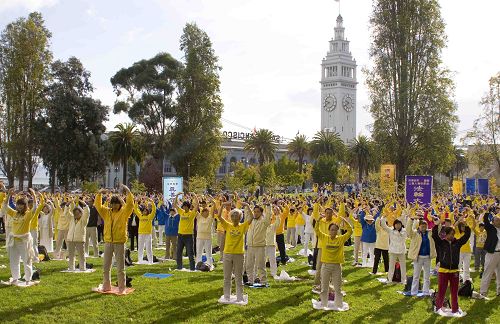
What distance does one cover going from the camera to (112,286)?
42.3 ft

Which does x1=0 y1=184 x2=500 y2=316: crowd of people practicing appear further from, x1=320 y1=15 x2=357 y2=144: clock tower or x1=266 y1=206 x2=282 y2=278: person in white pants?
x1=320 y1=15 x2=357 y2=144: clock tower

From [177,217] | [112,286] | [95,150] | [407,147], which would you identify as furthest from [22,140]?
[112,286]

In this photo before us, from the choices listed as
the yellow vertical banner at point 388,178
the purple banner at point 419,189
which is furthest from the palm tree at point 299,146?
the purple banner at point 419,189

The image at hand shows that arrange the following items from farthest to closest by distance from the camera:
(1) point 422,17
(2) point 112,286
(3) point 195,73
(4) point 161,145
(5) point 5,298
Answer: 1. (4) point 161,145
2. (3) point 195,73
3. (1) point 422,17
4. (2) point 112,286
5. (5) point 5,298

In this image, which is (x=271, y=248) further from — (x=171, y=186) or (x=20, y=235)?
(x=171, y=186)

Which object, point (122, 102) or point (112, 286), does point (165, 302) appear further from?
point (122, 102)

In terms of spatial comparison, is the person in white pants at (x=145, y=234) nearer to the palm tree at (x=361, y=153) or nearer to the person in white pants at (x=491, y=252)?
the person in white pants at (x=491, y=252)

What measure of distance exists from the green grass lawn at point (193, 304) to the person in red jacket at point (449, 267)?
296 mm

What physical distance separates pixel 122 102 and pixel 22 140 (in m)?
13.7

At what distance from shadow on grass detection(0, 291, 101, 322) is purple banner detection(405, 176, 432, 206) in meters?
18.3

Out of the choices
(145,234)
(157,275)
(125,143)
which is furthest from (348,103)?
(157,275)

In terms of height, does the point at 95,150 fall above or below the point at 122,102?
below

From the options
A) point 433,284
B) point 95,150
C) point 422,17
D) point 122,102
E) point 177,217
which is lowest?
point 433,284

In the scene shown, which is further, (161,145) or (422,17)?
(161,145)
